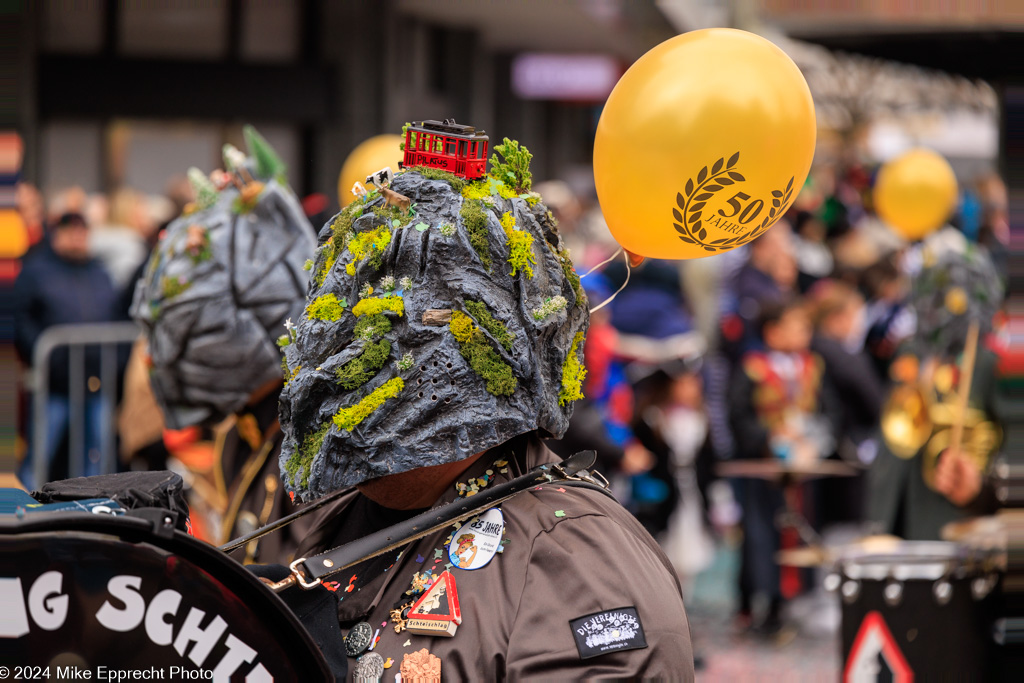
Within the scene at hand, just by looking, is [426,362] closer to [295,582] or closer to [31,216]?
[295,582]

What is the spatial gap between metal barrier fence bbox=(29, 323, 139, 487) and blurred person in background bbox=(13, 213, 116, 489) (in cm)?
3

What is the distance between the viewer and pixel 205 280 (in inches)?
144

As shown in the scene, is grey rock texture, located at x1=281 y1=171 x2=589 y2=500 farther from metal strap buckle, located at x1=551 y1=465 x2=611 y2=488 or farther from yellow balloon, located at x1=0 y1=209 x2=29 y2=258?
yellow balloon, located at x1=0 y1=209 x2=29 y2=258

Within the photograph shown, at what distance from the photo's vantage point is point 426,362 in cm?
212

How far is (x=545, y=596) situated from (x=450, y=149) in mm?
860

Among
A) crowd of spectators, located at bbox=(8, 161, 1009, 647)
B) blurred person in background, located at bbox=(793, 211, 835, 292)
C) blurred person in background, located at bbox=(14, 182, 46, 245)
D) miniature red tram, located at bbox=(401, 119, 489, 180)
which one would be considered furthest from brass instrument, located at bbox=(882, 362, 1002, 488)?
blurred person in background, located at bbox=(14, 182, 46, 245)

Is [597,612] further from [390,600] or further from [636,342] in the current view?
[636,342]

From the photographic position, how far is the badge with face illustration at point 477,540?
6.97 feet

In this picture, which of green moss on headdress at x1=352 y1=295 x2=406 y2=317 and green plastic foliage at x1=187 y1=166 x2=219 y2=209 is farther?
green plastic foliage at x1=187 y1=166 x2=219 y2=209

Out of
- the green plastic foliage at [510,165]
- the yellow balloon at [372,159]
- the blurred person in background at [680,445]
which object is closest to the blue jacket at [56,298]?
the yellow balloon at [372,159]

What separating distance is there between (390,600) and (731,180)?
1.06 meters

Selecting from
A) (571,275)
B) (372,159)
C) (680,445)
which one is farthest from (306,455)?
(680,445)

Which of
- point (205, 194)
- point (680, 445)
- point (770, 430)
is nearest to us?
point (205, 194)

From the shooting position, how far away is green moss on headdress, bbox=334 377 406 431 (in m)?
2.10
